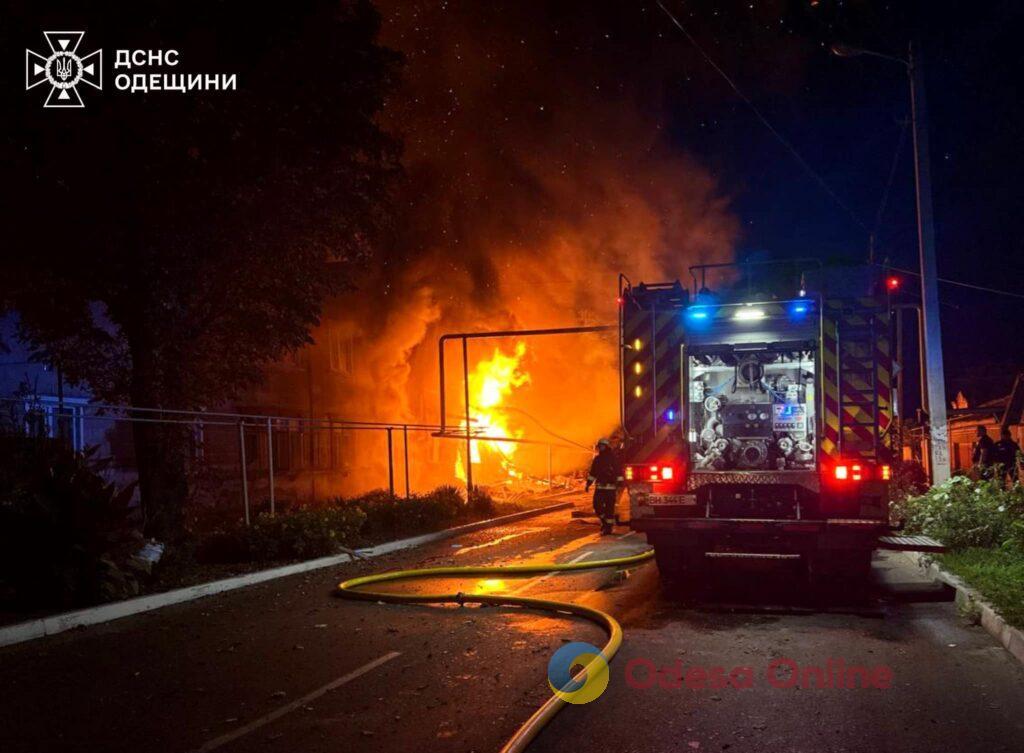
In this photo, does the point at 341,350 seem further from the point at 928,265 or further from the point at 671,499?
the point at 671,499

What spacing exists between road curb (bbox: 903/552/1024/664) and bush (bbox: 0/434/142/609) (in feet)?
26.3

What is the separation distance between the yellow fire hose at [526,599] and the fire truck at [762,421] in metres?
1.36

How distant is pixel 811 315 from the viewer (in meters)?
8.70

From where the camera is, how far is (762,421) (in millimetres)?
9078

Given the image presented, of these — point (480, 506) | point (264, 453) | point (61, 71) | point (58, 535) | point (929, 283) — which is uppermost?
point (61, 71)

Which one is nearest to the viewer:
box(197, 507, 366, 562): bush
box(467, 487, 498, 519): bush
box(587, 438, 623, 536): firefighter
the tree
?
the tree

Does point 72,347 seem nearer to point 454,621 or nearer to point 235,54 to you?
point 235,54

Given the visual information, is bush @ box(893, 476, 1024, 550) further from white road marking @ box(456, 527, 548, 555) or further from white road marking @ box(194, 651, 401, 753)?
white road marking @ box(194, 651, 401, 753)

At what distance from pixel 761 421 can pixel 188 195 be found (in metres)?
7.99

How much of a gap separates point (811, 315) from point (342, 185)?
7.06m

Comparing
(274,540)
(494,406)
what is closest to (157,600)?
(274,540)

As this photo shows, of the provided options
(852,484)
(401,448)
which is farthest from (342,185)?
(401,448)

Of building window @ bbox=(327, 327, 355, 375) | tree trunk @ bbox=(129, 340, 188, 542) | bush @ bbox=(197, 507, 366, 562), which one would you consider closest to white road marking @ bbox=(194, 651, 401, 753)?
bush @ bbox=(197, 507, 366, 562)

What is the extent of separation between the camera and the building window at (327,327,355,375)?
24859 mm
